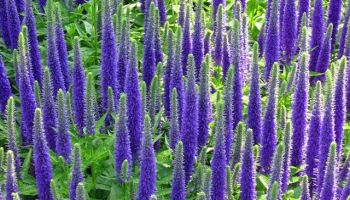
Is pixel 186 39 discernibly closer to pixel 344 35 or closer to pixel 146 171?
pixel 344 35

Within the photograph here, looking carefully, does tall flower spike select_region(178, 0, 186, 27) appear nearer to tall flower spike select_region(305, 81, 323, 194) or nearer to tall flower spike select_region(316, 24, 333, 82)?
tall flower spike select_region(316, 24, 333, 82)

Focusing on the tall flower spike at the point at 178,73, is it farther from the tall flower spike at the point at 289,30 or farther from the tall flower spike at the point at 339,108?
the tall flower spike at the point at 289,30

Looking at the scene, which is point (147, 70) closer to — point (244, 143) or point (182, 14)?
point (182, 14)

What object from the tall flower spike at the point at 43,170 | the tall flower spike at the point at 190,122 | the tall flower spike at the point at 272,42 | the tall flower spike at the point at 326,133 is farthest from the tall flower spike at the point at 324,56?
the tall flower spike at the point at 43,170

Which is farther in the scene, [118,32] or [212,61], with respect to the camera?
[212,61]

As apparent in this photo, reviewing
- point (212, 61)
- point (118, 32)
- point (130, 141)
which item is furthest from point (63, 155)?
point (212, 61)
